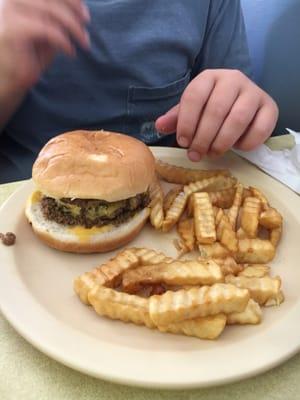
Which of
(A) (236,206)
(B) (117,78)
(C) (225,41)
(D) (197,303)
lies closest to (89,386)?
(D) (197,303)

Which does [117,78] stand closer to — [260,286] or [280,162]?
[280,162]

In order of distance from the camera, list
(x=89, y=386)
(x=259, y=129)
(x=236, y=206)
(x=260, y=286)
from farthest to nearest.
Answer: (x=259, y=129) → (x=236, y=206) → (x=260, y=286) → (x=89, y=386)

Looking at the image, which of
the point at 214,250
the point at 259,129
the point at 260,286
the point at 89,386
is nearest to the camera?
the point at 89,386

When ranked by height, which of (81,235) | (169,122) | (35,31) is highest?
(35,31)

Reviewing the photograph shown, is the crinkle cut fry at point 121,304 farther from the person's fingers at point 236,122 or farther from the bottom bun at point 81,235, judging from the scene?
the person's fingers at point 236,122

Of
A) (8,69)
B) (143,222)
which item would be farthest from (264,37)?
(8,69)

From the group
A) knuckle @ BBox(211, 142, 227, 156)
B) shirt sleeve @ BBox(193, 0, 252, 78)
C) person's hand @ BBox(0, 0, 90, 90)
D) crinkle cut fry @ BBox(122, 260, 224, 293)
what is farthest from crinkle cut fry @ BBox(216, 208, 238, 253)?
shirt sleeve @ BBox(193, 0, 252, 78)
